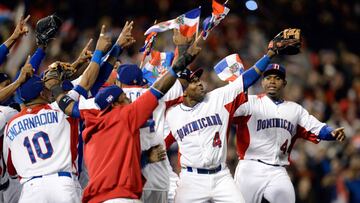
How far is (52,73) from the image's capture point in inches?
426

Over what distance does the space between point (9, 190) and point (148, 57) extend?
2429 mm

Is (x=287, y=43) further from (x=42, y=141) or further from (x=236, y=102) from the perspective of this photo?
(x=42, y=141)

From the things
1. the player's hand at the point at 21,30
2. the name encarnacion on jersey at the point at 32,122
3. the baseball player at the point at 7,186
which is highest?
the player's hand at the point at 21,30

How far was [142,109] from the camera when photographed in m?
9.52

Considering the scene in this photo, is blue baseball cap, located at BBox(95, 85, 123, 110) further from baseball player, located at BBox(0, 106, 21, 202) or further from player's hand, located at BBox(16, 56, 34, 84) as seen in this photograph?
baseball player, located at BBox(0, 106, 21, 202)

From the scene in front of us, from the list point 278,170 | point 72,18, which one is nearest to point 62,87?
point 278,170

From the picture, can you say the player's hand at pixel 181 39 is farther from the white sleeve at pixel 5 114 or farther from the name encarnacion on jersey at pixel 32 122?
the white sleeve at pixel 5 114

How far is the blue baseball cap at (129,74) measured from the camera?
35.9 ft

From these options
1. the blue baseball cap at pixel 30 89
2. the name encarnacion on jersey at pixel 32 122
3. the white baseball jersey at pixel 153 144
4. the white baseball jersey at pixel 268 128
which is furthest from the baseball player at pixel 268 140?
the blue baseball cap at pixel 30 89

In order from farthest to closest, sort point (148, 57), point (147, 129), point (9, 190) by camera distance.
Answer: point (148, 57)
point (9, 190)
point (147, 129)

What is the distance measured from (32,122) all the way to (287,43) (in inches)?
117

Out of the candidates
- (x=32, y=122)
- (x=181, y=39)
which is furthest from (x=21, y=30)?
(x=181, y=39)

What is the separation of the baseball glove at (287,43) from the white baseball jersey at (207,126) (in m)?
0.54

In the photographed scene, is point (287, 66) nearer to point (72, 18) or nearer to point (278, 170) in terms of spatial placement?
point (72, 18)
